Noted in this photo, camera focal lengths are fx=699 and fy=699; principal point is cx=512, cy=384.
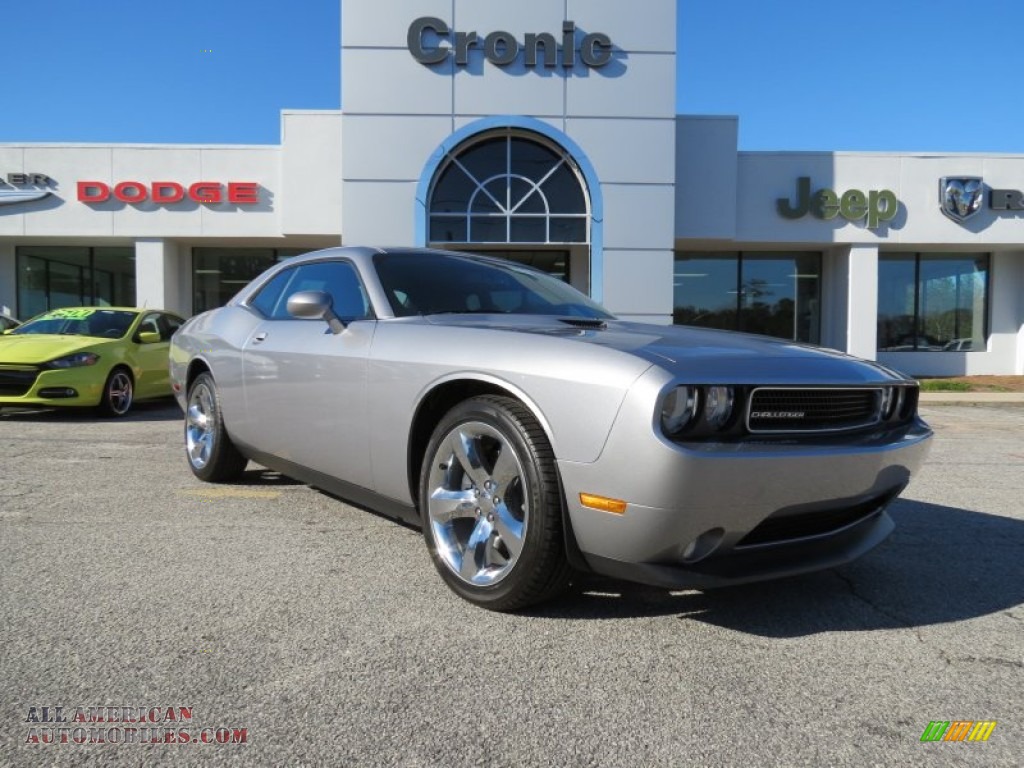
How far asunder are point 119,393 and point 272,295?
518cm

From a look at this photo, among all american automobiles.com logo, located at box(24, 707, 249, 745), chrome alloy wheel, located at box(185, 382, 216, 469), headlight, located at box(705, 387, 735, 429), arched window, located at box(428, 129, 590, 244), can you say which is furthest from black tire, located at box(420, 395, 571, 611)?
arched window, located at box(428, 129, 590, 244)

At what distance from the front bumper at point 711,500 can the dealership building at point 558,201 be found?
32.1 ft

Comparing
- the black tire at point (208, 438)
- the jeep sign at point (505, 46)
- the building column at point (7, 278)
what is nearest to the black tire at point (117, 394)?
the black tire at point (208, 438)

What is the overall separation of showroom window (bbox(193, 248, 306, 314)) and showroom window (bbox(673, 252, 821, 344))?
32.8 feet

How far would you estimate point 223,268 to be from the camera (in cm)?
1780

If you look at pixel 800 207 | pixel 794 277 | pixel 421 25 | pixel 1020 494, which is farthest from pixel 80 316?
pixel 794 277

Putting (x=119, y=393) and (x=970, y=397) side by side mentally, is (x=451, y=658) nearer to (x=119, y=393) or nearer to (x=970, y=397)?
(x=119, y=393)

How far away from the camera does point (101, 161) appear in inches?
627

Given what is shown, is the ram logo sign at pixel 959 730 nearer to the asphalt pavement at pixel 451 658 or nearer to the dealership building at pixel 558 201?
the asphalt pavement at pixel 451 658

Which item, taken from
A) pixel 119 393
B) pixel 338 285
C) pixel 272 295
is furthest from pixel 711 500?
pixel 119 393

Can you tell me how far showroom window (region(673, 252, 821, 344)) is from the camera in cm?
1786

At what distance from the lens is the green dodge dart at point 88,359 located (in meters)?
7.54

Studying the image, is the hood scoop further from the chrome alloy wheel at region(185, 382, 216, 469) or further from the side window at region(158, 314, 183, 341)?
the side window at region(158, 314, 183, 341)

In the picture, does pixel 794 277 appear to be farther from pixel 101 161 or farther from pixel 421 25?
pixel 101 161
